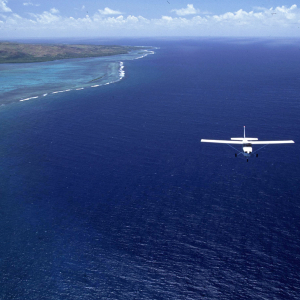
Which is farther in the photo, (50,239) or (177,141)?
(177,141)

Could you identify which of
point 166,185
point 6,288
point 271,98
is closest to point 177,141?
point 166,185

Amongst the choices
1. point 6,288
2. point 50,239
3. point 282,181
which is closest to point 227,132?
point 282,181

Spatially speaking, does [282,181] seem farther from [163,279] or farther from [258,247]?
[163,279]

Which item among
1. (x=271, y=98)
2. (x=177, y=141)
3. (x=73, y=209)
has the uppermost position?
(x=271, y=98)

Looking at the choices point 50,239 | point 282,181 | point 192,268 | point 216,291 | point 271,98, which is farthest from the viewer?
point 271,98

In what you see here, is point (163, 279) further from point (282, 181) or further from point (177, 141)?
point (177, 141)

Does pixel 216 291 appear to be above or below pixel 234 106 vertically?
below

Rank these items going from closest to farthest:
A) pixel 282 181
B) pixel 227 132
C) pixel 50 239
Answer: pixel 50 239, pixel 282 181, pixel 227 132
